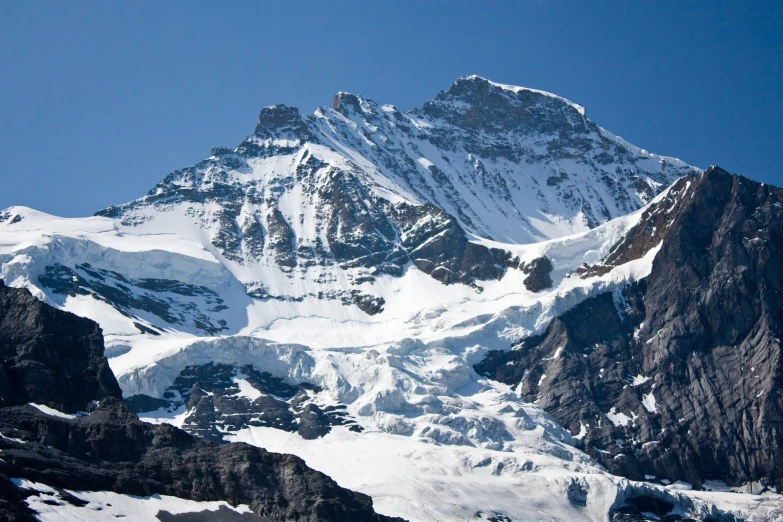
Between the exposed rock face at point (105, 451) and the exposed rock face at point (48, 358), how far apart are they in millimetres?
159

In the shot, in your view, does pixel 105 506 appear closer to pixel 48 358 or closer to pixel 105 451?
pixel 105 451

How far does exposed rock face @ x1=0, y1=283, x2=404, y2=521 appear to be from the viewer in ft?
446

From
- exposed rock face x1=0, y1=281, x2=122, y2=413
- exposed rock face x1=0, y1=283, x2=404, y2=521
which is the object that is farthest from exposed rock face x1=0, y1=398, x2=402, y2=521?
exposed rock face x1=0, y1=281, x2=122, y2=413

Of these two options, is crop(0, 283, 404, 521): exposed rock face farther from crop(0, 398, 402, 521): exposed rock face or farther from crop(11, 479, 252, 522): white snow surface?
crop(11, 479, 252, 522): white snow surface

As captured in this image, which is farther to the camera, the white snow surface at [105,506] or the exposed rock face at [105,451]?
the exposed rock face at [105,451]

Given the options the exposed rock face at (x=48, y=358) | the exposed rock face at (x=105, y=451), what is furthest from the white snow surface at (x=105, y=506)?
the exposed rock face at (x=48, y=358)

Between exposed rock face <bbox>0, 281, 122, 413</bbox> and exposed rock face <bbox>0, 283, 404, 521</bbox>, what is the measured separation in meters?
0.16

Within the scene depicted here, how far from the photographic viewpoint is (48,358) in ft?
523

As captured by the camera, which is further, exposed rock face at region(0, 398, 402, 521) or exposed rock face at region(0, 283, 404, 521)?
exposed rock face at region(0, 283, 404, 521)

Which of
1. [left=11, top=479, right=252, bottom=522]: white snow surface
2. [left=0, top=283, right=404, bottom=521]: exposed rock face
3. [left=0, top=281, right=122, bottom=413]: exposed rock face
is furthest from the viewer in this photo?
[left=0, top=281, right=122, bottom=413]: exposed rock face

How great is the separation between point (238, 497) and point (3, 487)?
35029 mm

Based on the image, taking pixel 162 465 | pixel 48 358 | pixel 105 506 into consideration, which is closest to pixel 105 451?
pixel 162 465

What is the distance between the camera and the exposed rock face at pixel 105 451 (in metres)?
136

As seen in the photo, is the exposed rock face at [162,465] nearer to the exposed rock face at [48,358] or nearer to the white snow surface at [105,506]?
the white snow surface at [105,506]
